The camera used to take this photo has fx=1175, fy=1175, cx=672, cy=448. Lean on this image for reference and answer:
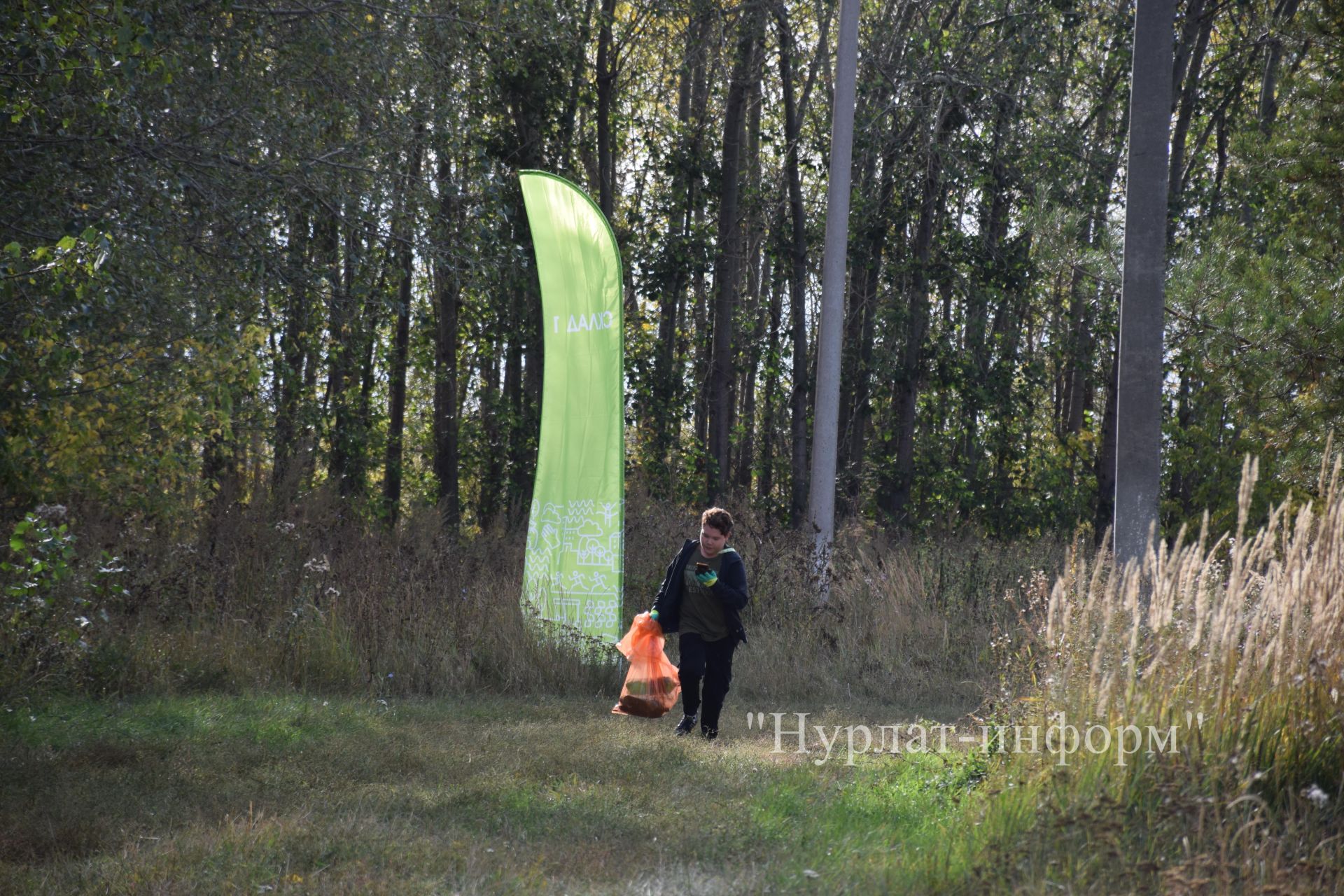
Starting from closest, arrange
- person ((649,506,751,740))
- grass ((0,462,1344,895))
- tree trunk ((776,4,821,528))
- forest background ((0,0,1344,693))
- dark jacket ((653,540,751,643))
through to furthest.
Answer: grass ((0,462,1344,895)) < dark jacket ((653,540,751,643)) < person ((649,506,751,740)) < forest background ((0,0,1344,693)) < tree trunk ((776,4,821,528))

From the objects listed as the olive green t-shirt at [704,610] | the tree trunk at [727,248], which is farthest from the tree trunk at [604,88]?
the olive green t-shirt at [704,610]

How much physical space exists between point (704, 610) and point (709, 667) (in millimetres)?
414

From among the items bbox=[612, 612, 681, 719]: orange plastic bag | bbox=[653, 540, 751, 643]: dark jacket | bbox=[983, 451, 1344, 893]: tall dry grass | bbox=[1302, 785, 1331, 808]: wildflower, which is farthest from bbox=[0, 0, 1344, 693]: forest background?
bbox=[1302, 785, 1331, 808]: wildflower

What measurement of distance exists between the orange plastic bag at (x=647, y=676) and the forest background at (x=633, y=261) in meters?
3.03

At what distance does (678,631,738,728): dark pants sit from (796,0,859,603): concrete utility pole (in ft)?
15.6

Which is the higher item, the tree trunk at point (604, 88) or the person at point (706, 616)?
the tree trunk at point (604, 88)

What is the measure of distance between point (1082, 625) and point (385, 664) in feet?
21.3

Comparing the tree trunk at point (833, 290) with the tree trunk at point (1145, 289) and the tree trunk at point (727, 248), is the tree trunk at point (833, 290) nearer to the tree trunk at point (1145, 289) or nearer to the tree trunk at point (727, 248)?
the tree trunk at point (1145, 289)

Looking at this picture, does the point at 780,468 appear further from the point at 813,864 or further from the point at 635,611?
the point at 813,864

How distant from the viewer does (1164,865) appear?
4305 mm

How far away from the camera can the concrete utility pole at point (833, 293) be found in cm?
1287

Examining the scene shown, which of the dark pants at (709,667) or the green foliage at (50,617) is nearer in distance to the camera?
the green foliage at (50,617)

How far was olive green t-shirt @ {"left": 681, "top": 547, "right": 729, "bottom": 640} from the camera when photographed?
808 centimetres

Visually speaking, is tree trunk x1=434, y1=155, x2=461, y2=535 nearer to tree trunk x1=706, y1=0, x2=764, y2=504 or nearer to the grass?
tree trunk x1=706, y1=0, x2=764, y2=504
